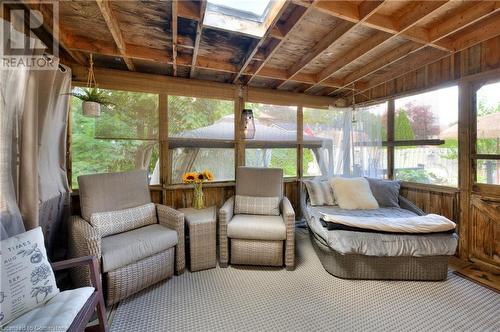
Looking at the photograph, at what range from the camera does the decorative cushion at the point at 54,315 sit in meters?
1.11

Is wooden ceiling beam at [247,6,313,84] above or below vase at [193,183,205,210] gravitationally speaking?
above

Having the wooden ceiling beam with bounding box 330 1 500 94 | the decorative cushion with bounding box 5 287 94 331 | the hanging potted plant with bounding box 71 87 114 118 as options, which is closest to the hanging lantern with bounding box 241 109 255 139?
the hanging potted plant with bounding box 71 87 114 118

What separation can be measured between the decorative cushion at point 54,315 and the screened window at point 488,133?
3893 millimetres

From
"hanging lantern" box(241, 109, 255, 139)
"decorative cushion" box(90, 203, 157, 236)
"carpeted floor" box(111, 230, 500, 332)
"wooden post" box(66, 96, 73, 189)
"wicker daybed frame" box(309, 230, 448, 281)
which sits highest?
"hanging lantern" box(241, 109, 255, 139)

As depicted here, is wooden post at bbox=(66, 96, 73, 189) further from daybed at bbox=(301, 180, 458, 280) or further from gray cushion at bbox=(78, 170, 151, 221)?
daybed at bbox=(301, 180, 458, 280)

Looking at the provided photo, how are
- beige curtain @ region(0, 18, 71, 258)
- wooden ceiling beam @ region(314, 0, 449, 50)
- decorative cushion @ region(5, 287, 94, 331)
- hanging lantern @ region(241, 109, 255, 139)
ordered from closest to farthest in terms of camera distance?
1. decorative cushion @ region(5, 287, 94, 331)
2. beige curtain @ region(0, 18, 71, 258)
3. wooden ceiling beam @ region(314, 0, 449, 50)
4. hanging lantern @ region(241, 109, 255, 139)

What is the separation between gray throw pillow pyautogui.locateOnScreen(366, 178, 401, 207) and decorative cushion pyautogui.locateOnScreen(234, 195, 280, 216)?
4.92 ft

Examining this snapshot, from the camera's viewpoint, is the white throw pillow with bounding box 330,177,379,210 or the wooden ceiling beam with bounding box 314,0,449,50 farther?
the white throw pillow with bounding box 330,177,379,210

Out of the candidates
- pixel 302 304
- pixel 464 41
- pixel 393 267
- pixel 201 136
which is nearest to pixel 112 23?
pixel 201 136

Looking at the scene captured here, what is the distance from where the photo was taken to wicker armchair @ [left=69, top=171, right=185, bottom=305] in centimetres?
186

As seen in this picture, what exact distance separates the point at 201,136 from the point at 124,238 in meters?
1.69

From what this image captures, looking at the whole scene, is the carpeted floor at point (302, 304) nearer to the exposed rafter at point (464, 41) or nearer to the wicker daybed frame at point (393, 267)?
the wicker daybed frame at point (393, 267)

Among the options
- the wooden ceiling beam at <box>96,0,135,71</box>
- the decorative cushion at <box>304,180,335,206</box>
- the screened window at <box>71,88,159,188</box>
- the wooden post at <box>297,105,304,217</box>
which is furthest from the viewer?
the wooden post at <box>297,105,304,217</box>

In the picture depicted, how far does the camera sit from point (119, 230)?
7.45ft
